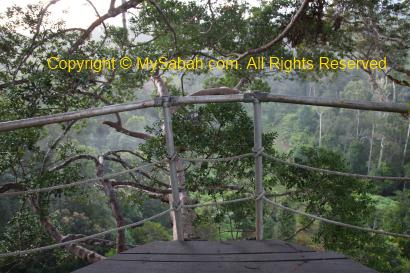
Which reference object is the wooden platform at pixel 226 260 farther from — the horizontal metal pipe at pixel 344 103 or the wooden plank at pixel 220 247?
the horizontal metal pipe at pixel 344 103

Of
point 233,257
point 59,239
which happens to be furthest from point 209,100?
point 59,239

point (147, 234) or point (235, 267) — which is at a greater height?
point (235, 267)

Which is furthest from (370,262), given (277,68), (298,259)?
(298,259)

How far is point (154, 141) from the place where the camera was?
4164mm

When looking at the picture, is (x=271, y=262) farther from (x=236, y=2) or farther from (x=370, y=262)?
(x=236, y=2)

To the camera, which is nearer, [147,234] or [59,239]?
[59,239]

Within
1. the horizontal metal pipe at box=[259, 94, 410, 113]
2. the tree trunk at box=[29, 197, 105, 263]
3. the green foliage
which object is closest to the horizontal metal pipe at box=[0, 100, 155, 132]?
the horizontal metal pipe at box=[259, 94, 410, 113]

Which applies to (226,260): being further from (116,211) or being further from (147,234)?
(147,234)

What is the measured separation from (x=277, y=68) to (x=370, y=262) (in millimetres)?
4284

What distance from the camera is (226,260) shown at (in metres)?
1.59

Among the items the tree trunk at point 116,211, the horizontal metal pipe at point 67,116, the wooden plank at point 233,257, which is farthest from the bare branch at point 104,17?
the wooden plank at point 233,257

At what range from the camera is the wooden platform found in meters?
1.49

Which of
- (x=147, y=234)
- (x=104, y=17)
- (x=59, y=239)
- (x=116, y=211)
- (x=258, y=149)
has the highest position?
(x=104, y=17)

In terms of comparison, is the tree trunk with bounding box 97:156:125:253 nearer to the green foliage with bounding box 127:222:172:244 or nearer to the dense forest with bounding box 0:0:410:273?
the dense forest with bounding box 0:0:410:273
